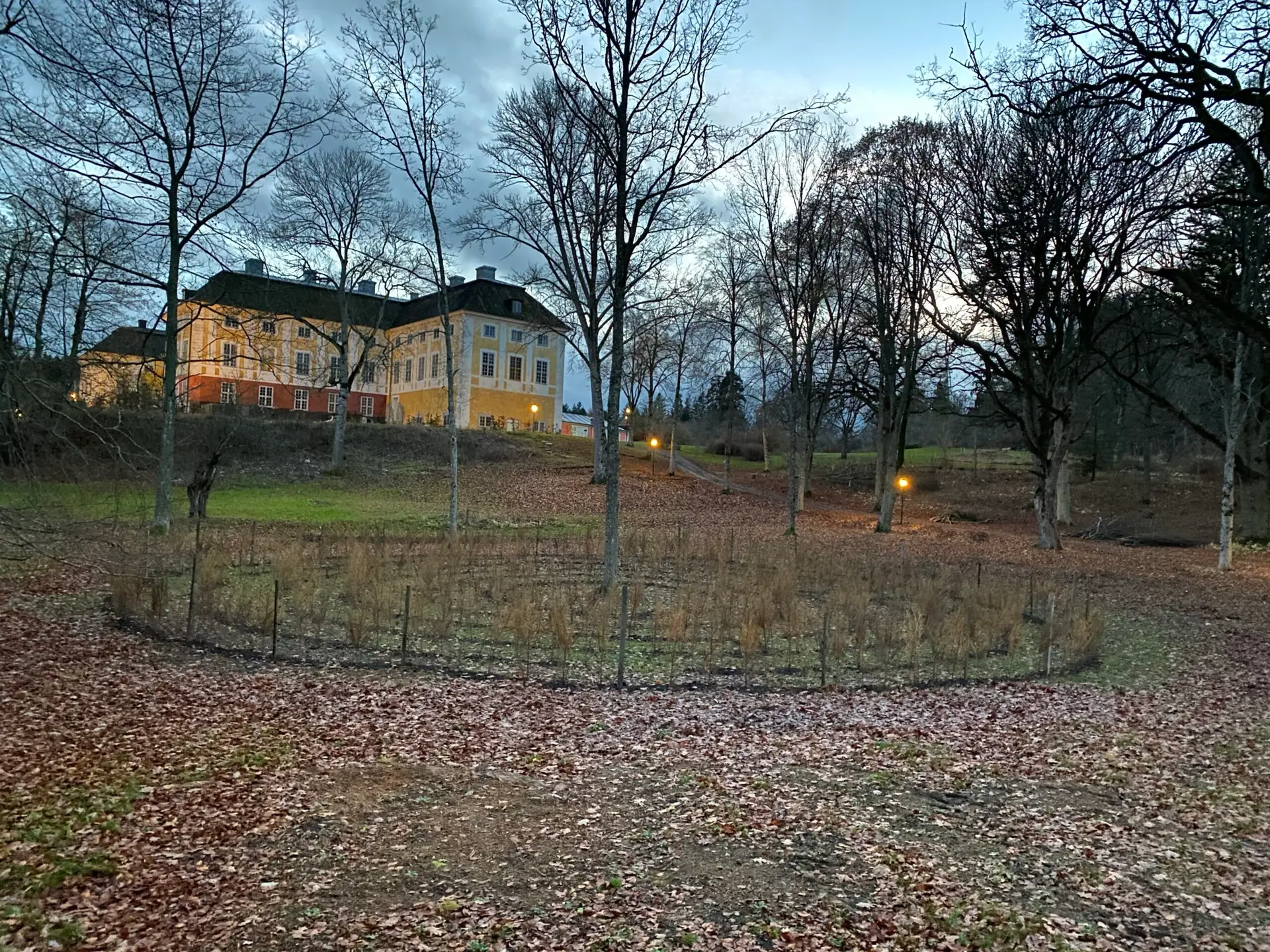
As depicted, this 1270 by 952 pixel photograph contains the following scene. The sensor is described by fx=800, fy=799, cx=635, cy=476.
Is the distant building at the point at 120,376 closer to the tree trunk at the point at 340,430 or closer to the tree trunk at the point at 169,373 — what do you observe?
→ the tree trunk at the point at 169,373

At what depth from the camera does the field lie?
3949 millimetres

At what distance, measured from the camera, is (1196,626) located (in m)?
12.2

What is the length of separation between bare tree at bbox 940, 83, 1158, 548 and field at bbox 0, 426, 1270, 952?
8429mm

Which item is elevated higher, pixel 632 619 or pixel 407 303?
pixel 407 303

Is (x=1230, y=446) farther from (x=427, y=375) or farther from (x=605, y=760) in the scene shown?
(x=427, y=375)

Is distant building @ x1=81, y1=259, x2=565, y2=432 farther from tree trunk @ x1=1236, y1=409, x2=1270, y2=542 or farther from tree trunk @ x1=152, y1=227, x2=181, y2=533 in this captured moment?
tree trunk @ x1=1236, y1=409, x2=1270, y2=542

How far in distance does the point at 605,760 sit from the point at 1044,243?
1804cm

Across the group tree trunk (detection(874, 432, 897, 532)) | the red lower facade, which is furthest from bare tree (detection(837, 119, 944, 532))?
the red lower facade

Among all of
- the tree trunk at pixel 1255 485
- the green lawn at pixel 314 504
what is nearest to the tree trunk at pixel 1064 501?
the tree trunk at pixel 1255 485

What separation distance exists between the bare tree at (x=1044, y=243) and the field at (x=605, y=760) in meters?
8.43

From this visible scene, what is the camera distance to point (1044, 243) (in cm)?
1903

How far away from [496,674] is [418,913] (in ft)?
15.0

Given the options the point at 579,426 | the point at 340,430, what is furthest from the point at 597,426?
the point at 579,426

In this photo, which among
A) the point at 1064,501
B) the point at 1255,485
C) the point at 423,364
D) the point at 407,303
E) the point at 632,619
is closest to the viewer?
the point at 632,619
